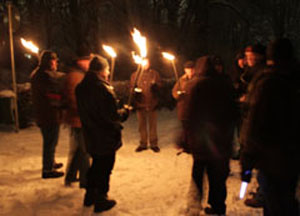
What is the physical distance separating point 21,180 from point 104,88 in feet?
8.86

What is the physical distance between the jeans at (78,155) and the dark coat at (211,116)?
1.94 meters

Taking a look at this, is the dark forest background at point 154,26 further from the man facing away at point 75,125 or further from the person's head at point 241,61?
the person's head at point 241,61

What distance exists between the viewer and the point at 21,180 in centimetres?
553

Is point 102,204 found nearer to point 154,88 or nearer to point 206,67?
point 206,67

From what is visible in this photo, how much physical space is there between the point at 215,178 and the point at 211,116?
0.82 m

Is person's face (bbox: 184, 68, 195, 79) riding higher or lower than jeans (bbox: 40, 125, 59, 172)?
higher

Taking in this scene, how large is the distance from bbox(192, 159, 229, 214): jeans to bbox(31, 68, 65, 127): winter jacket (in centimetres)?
250

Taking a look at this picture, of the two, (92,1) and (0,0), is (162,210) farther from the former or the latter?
(0,0)

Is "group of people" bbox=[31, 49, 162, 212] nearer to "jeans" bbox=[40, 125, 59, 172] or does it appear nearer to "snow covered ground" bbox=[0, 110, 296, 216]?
"jeans" bbox=[40, 125, 59, 172]

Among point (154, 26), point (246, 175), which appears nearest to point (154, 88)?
point (246, 175)

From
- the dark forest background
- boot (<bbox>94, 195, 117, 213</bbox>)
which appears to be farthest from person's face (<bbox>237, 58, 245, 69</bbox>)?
the dark forest background

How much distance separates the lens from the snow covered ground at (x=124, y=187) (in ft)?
14.4

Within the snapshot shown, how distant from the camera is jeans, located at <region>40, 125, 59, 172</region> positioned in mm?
5379

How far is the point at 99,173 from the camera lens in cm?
434
